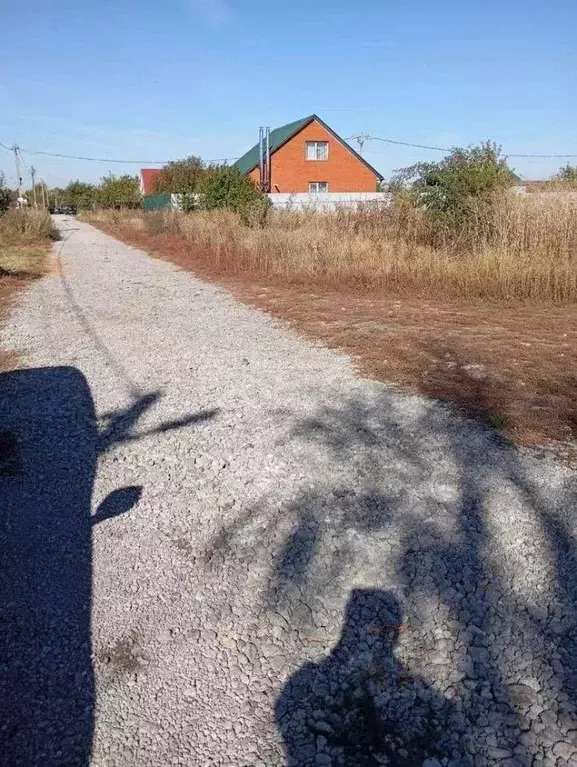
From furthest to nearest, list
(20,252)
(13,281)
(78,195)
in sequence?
(78,195) → (20,252) → (13,281)

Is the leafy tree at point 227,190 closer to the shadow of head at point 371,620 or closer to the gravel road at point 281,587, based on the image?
the gravel road at point 281,587

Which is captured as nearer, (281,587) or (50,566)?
(281,587)

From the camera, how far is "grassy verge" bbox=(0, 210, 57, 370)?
11736 millimetres

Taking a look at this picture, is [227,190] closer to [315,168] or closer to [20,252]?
[20,252]

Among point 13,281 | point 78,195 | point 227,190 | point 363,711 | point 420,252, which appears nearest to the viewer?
point 363,711

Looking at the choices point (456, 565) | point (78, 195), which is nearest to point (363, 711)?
point (456, 565)

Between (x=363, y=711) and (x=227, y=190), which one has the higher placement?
(x=227, y=190)

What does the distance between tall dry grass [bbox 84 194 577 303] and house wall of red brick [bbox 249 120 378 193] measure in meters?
25.4

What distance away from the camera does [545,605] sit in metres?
2.50

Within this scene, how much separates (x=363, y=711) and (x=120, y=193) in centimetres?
6585

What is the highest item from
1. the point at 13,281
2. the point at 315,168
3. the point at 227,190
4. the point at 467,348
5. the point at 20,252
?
the point at 315,168

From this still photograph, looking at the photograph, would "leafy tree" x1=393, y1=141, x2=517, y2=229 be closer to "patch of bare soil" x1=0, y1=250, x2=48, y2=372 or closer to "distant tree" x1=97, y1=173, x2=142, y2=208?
"patch of bare soil" x1=0, y1=250, x2=48, y2=372

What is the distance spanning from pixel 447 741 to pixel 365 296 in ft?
30.7

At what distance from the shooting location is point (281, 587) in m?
2.71
